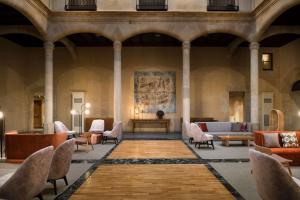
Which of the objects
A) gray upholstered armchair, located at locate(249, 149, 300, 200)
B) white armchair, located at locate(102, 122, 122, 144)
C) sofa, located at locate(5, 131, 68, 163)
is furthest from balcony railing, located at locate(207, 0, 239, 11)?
gray upholstered armchair, located at locate(249, 149, 300, 200)

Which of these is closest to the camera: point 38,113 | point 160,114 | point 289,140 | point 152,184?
point 152,184

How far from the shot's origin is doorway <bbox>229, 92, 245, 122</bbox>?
1802 cm

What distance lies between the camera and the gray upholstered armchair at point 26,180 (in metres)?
3.71

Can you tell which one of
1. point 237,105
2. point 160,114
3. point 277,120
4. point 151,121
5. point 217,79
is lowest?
point 151,121

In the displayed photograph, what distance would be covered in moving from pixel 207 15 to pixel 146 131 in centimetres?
720

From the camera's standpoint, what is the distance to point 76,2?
14047 millimetres

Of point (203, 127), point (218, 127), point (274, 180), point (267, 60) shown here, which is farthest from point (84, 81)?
point (274, 180)

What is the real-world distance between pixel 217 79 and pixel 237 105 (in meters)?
3.05

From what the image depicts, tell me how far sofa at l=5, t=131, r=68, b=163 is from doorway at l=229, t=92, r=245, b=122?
1263 centimetres

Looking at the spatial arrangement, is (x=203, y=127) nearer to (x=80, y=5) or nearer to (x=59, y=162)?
(x=80, y=5)

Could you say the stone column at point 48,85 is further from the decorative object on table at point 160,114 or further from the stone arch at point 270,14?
the stone arch at point 270,14

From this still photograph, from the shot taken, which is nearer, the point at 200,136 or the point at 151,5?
the point at 200,136

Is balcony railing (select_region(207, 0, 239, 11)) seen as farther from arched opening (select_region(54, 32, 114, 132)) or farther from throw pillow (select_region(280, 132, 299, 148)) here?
throw pillow (select_region(280, 132, 299, 148))

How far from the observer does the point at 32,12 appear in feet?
37.9
